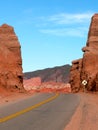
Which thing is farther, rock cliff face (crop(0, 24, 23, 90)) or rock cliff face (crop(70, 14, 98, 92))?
rock cliff face (crop(70, 14, 98, 92))

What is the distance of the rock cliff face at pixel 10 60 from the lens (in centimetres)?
5628

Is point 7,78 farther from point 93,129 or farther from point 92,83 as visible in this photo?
point 93,129

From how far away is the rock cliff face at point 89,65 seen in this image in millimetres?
69312

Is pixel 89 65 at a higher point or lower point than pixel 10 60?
lower

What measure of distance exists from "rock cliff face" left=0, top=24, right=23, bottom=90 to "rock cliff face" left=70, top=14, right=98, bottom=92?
14149 millimetres

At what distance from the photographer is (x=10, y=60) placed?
203ft

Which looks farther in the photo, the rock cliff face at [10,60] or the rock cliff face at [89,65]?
the rock cliff face at [89,65]

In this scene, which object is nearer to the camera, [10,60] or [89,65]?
[10,60]

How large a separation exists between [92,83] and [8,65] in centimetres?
1647

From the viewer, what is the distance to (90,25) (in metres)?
85.5

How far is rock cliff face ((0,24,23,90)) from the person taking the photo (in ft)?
185

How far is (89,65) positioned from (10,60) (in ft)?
67.3

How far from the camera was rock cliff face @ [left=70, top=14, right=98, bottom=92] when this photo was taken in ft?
227

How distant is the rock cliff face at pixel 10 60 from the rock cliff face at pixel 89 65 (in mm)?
14149
